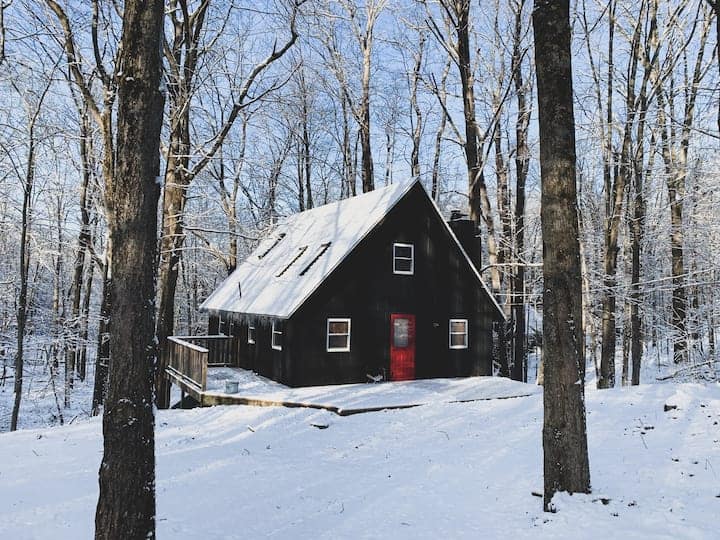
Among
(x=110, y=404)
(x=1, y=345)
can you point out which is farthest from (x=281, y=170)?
(x=110, y=404)

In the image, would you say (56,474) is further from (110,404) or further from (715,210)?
(715,210)

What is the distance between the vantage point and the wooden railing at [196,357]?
15.7 meters

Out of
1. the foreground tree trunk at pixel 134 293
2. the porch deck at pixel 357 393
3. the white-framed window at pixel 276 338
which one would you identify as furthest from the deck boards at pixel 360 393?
the foreground tree trunk at pixel 134 293

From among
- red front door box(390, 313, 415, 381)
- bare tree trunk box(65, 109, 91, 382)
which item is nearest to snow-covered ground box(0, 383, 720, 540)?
red front door box(390, 313, 415, 381)

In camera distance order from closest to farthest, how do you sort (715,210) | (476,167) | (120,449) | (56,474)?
(120,449), (56,474), (715,210), (476,167)

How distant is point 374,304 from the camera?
17219mm

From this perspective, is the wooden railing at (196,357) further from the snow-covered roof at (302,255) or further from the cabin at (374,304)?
the snow-covered roof at (302,255)

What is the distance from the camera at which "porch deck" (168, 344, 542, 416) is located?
1363 centimetres

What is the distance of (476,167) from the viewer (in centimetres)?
2111

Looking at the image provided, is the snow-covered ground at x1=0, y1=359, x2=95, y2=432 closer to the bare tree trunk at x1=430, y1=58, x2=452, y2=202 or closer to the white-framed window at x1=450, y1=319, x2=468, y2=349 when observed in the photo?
the white-framed window at x1=450, y1=319, x2=468, y2=349

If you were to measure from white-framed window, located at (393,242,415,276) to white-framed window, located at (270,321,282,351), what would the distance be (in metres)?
4.34

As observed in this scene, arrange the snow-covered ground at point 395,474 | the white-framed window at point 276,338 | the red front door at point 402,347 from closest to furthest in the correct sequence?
the snow-covered ground at point 395,474
the white-framed window at point 276,338
the red front door at point 402,347

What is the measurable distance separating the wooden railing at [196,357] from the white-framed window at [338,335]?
377 centimetres

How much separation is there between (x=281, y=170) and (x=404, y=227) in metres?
18.2
